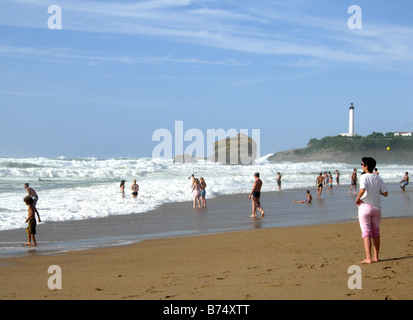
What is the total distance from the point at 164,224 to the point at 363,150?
110 meters

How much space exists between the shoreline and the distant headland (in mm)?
99802

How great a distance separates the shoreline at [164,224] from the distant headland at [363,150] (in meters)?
99.8

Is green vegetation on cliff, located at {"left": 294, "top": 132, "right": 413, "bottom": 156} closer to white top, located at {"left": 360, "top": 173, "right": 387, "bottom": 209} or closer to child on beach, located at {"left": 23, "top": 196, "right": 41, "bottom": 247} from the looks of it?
child on beach, located at {"left": 23, "top": 196, "right": 41, "bottom": 247}

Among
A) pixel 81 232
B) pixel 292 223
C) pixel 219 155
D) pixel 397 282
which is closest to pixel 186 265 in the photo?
pixel 397 282

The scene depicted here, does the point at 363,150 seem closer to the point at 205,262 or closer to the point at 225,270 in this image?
the point at 205,262

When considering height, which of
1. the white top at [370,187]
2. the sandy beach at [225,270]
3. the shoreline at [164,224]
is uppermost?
the white top at [370,187]

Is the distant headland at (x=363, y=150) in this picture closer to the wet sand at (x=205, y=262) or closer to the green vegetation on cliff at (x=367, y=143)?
the green vegetation on cliff at (x=367, y=143)

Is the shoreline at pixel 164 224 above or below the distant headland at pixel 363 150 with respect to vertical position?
below

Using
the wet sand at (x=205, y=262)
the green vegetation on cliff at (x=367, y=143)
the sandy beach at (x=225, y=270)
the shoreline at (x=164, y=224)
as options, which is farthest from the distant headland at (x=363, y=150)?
the sandy beach at (x=225, y=270)

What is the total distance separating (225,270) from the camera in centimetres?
710

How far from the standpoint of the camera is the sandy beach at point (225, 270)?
5539 mm

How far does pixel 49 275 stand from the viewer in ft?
23.8

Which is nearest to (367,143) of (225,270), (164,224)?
(164,224)
